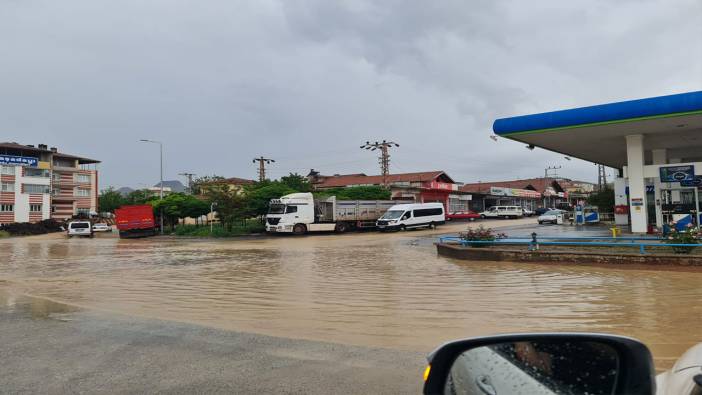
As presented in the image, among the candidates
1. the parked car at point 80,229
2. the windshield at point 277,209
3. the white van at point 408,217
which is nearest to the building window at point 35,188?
the parked car at point 80,229

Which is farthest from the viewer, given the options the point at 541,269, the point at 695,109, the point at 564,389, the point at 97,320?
the point at 695,109

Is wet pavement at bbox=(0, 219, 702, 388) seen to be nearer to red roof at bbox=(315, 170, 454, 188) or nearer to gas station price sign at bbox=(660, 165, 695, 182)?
gas station price sign at bbox=(660, 165, 695, 182)

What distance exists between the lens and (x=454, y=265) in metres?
14.7

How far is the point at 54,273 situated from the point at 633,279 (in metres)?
16.0

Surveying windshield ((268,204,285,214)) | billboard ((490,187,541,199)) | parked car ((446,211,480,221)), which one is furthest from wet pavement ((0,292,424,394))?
billboard ((490,187,541,199))

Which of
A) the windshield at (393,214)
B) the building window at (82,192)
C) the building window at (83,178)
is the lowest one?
the windshield at (393,214)

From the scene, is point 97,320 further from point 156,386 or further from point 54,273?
point 54,273

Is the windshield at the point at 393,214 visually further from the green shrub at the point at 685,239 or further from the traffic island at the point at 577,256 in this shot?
the green shrub at the point at 685,239

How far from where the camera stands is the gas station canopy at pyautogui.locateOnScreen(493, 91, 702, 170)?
1819cm

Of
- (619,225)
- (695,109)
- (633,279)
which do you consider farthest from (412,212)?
(633,279)

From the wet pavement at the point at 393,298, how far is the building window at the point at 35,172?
192 feet

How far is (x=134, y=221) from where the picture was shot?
A: 38844mm

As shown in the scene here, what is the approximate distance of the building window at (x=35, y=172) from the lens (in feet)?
211

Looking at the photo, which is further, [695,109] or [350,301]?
[695,109]
